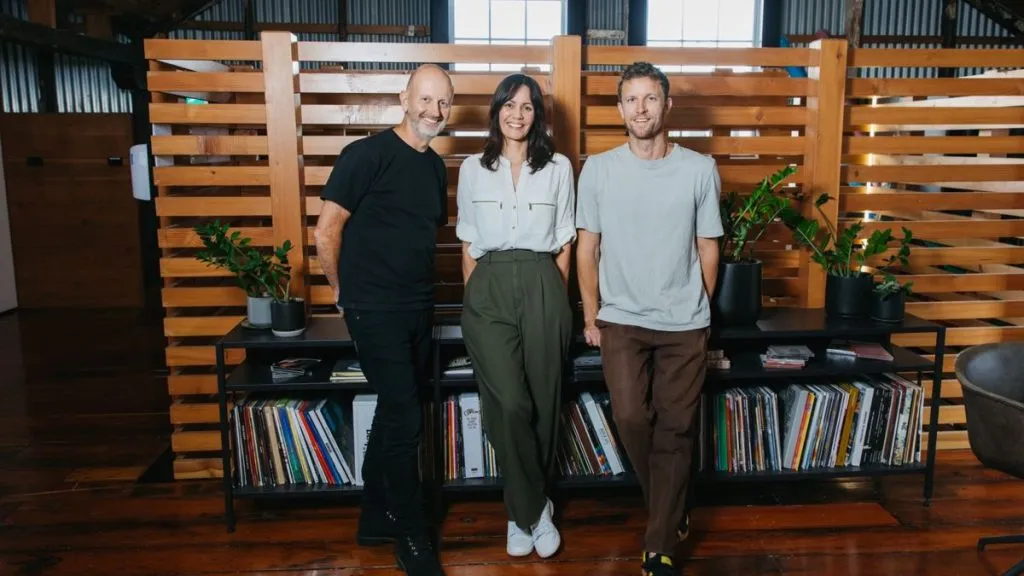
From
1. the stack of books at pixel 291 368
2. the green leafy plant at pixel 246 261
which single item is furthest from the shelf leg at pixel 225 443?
the green leafy plant at pixel 246 261

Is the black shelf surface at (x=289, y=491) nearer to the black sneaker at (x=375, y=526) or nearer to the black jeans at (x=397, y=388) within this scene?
the black sneaker at (x=375, y=526)

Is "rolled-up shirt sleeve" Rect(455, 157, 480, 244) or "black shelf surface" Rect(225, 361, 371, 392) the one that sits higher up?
"rolled-up shirt sleeve" Rect(455, 157, 480, 244)

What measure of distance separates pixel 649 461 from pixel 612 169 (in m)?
1.04

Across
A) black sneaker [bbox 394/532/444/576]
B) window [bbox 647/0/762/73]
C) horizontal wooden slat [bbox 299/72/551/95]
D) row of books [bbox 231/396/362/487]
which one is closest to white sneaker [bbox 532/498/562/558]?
black sneaker [bbox 394/532/444/576]

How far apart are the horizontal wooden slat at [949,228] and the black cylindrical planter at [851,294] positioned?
1.86ft

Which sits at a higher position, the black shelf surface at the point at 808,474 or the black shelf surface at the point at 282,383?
the black shelf surface at the point at 282,383

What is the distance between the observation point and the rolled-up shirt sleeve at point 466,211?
313 cm

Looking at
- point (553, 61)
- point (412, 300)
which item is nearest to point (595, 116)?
point (553, 61)

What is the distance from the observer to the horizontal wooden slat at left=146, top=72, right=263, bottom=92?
3.60m

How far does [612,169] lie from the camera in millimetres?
3039

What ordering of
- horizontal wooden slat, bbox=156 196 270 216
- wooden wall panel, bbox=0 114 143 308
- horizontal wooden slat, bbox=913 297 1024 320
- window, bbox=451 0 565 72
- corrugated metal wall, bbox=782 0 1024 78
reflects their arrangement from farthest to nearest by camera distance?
corrugated metal wall, bbox=782 0 1024 78 → window, bbox=451 0 565 72 → wooden wall panel, bbox=0 114 143 308 → horizontal wooden slat, bbox=913 297 1024 320 → horizontal wooden slat, bbox=156 196 270 216

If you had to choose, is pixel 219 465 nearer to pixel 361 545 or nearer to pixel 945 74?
pixel 361 545

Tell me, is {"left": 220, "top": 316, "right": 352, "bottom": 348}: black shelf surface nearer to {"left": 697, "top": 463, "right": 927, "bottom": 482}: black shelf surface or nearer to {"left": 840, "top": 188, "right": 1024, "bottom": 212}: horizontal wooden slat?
{"left": 697, "top": 463, "right": 927, "bottom": 482}: black shelf surface

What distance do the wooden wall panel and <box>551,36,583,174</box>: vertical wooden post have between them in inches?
236
